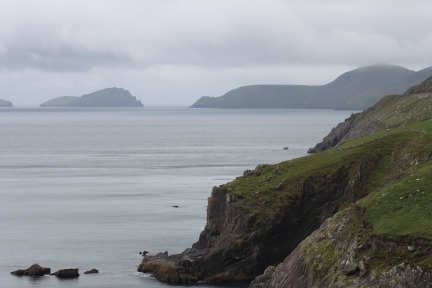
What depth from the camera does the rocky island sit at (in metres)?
52.2

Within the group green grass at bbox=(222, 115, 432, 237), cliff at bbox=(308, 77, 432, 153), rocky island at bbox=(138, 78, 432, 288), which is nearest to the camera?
rocky island at bbox=(138, 78, 432, 288)

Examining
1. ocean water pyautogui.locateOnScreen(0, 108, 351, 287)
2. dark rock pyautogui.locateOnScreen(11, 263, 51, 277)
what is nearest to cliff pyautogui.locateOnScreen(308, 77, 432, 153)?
ocean water pyautogui.locateOnScreen(0, 108, 351, 287)

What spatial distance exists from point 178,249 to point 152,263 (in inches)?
378

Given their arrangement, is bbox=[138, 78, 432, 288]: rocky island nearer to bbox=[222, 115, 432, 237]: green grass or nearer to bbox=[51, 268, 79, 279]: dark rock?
bbox=[222, 115, 432, 237]: green grass

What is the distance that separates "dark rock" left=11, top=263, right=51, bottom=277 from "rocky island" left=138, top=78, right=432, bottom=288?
9783mm

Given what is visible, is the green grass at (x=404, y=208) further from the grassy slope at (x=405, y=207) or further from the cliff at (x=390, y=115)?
the cliff at (x=390, y=115)

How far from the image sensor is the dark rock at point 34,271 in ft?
258

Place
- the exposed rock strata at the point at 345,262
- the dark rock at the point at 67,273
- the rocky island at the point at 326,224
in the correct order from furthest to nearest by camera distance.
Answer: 1. the dark rock at the point at 67,273
2. the rocky island at the point at 326,224
3. the exposed rock strata at the point at 345,262

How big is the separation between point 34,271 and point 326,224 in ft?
102

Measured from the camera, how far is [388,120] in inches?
5827

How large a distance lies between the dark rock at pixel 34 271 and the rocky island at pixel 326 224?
9.78 meters

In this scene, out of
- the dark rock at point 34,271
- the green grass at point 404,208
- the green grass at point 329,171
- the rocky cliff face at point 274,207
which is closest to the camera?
the green grass at point 404,208

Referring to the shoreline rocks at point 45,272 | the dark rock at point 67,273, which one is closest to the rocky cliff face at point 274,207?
the shoreline rocks at point 45,272

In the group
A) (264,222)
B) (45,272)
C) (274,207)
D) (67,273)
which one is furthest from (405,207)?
(45,272)
